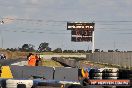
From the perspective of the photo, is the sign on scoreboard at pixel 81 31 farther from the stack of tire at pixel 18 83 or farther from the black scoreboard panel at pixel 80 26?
the stack of tire at pixel 18 83

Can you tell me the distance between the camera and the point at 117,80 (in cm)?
2080

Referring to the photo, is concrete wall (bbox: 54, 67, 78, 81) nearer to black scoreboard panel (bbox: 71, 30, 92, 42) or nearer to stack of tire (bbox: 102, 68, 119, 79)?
stack of tire (bbox: 102, 68, 119, 79)

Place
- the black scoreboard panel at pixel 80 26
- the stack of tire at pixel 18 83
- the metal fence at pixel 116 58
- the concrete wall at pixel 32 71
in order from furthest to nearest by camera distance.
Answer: the black scoreboard panel at pixel 80 26 → the metal fence at pixel 116 58 → the concrete wall at pixel 32 71 → the stack of tire at pixel 18 83

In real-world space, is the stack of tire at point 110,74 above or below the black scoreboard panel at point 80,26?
below

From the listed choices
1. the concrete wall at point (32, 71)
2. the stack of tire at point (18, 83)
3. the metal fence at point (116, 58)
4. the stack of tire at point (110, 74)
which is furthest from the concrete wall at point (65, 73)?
the metal fence at point (116, 58)

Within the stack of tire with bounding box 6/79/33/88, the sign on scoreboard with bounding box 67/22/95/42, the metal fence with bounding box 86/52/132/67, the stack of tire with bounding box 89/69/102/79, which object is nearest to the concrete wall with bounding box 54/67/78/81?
the stack of tire with bounding box 89/69/102/79

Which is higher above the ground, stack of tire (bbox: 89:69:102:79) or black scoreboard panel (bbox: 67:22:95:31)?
black scoreboard panel (bbox: 67:22:95:31)

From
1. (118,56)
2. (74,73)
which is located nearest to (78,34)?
(118,56)

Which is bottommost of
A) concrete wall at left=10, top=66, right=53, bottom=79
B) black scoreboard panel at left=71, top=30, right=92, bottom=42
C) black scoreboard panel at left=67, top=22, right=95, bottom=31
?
concrete wall at left=10, top=66, right=53, bottom=79

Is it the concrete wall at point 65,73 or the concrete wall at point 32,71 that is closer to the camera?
the concrete wall at point 32,71

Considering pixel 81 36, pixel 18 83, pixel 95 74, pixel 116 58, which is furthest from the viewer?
pixel 81 36

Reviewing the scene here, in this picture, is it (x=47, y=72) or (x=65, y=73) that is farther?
(x=65, y=73)

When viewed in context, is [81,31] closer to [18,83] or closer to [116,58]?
[116,58]

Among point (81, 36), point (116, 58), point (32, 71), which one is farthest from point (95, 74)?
point (81, 36)
